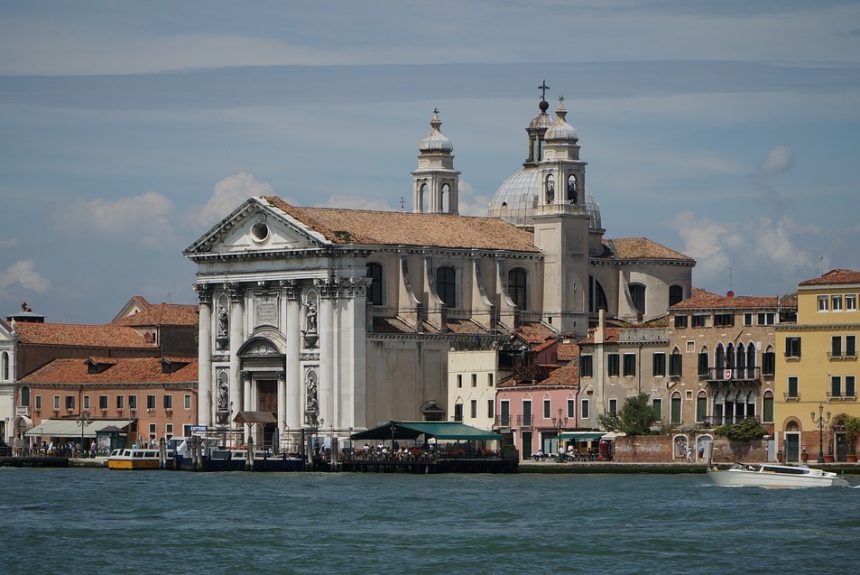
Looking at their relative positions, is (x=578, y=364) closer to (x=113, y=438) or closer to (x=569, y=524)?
(x=113, y=438)

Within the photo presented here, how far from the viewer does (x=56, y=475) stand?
9406 centimetres

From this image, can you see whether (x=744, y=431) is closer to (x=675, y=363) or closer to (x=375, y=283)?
(x=675, y=363)

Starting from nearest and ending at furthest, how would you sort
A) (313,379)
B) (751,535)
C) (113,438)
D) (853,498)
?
(751,535) < (853,498) < (313,379) < (113,438)

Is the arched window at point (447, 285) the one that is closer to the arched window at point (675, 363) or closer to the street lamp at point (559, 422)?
the street lamp at point (559, 422)

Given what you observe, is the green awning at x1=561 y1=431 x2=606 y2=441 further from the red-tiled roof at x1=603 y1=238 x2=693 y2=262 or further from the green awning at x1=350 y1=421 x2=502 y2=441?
the red-tiled roof at x1=603 y1=238 x2=693 y2=262

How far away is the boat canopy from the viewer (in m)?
109

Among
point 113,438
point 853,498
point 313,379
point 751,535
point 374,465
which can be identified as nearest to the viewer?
point 751,535

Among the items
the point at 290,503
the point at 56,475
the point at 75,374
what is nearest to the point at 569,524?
the point at 290,503

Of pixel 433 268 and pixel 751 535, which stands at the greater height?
pixel 433 268

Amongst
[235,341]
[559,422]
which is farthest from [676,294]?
[559,422]

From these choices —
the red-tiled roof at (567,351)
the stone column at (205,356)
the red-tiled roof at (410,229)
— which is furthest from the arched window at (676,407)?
the stone column at (205,356)

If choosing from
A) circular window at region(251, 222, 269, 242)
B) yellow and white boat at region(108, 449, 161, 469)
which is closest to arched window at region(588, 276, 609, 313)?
circular window at region(251, 222, 269, 242)

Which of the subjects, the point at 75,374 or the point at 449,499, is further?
the point at 75,374

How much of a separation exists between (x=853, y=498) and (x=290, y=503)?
15279 millimetres
